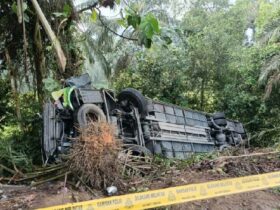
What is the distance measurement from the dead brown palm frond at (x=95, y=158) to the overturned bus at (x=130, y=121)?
89 centimetres

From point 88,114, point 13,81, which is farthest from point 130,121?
point 13,81

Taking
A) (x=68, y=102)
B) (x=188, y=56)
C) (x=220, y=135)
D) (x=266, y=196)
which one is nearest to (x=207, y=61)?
(x=188, y=56)

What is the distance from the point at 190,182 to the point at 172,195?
1605 millimetres

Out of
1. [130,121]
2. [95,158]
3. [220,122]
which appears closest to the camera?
[95,158]

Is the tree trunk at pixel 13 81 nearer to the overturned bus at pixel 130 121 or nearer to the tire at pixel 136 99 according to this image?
the overturned bus at pixel 130 121

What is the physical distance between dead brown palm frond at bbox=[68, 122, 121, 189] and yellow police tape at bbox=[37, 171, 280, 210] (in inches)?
63.6

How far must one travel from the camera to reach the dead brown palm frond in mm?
5918

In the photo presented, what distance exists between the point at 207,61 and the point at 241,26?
3331 mm

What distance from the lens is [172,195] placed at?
4.50 m

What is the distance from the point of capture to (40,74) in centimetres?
1022

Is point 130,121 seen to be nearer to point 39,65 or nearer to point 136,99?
point 136,99

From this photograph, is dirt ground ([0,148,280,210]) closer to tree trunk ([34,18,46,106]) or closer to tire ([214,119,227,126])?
tree trunk ([34,18,46,106])

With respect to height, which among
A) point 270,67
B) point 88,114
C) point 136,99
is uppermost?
point 270,67

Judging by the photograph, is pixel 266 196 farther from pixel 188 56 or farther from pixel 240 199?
pixel 188 56
